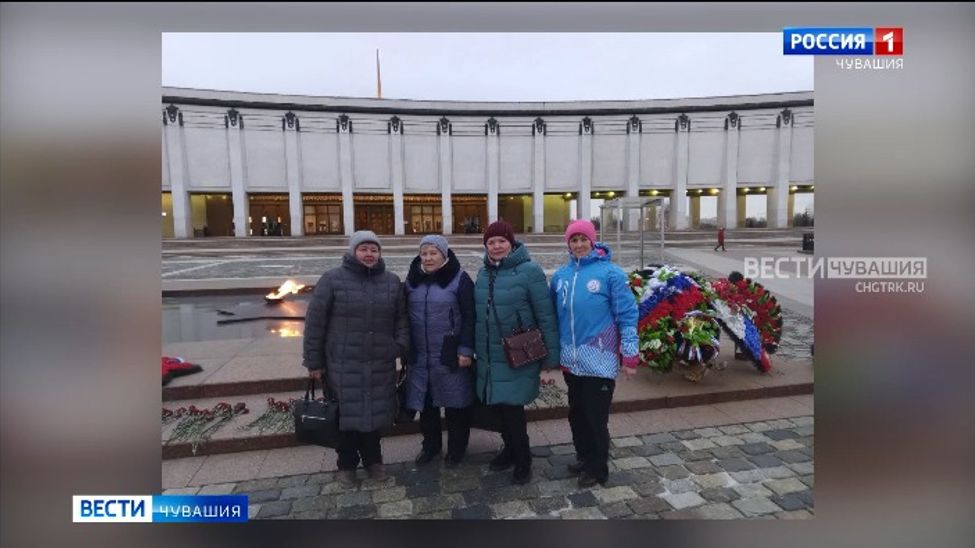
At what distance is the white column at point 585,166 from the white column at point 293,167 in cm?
2012

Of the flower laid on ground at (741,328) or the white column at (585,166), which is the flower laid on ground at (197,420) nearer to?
the flower laid on ground at (741,328)

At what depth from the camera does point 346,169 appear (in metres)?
30.6

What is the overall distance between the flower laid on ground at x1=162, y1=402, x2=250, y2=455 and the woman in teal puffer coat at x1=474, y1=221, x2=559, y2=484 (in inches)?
90.3

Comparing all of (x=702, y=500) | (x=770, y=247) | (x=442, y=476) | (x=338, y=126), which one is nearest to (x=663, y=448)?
(x=702, y=500)

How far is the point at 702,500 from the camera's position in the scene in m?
2.84

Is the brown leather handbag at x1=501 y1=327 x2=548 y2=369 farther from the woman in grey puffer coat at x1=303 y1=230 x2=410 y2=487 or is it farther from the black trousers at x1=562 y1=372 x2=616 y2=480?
the woman in grey puffer coat at x1=303 y1=230 x2=410 y2=487

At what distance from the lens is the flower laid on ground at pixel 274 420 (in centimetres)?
352

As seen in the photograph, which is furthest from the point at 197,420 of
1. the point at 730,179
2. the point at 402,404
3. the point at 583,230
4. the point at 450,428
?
the point at 730,179

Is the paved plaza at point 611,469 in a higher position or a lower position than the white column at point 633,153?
lower

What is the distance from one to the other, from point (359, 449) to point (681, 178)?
3221cm

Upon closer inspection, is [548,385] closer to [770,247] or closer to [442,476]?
[442,476]

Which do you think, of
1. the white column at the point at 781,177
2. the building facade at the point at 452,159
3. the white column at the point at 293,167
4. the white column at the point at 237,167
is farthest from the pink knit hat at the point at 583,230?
the white column at the point at 781,177

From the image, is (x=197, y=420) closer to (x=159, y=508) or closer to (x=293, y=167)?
(x=159, y=508)

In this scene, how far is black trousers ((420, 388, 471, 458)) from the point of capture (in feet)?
10.6
